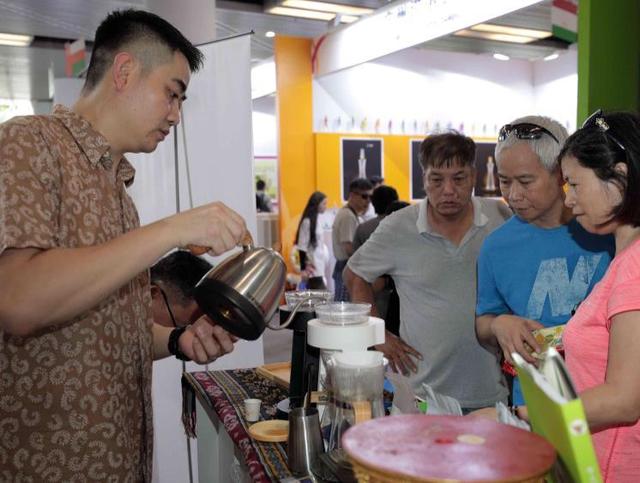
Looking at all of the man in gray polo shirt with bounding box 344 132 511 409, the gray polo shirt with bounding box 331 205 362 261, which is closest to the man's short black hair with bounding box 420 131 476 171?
the man in gray polo shirt with bounding box 344 132 511 409

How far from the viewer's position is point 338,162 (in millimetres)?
8898

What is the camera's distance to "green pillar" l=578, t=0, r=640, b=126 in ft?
8.69

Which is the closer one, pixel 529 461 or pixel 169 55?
pixel 529 461

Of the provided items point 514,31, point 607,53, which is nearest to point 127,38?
point 607,53

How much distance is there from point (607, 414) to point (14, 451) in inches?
46.8

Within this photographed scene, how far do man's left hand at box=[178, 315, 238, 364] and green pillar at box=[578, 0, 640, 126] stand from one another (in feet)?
5.67

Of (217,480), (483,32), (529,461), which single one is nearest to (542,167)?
(529,461)

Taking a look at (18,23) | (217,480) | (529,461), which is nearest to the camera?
(529,461)

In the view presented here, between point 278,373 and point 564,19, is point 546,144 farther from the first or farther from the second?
point 564,19

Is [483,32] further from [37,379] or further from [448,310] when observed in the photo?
[37,379]

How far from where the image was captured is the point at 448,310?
8.38ft

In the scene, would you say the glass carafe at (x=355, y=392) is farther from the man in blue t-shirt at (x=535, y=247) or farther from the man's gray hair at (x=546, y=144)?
the man's gray hair at (x=546, y=144)

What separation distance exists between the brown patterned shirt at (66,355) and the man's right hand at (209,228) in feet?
0.83

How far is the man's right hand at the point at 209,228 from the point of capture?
4.28 feet
